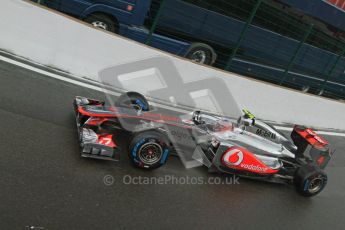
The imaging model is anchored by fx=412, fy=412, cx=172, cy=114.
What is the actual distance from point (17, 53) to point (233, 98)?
475cm

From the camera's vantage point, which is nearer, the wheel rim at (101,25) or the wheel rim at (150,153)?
the wheel rim at (150,153)

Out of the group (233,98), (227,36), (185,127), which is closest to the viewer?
(185,127)

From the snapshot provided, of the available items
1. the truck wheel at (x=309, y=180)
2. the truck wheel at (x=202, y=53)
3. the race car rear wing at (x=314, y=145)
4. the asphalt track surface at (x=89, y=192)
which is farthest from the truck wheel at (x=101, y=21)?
the truck wheel at (x=309, y=180)

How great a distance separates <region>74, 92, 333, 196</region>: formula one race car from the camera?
19.1ft

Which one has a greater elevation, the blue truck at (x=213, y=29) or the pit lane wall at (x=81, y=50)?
the blue truck at (x=213, y=29)

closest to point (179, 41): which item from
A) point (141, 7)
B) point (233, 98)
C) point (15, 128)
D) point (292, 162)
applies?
point (141, 7)

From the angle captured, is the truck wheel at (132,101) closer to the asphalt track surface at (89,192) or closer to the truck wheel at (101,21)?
the asphalt track surface at (89,192)

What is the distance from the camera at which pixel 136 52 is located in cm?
855

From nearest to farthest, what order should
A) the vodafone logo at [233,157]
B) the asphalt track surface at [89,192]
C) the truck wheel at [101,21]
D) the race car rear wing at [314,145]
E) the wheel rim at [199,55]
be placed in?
the asphalt track surface at [89,192] → the vodafone logo at [233,157] → the race car rear wing at [314,145] → the truck wheel at [101,21] → the wheel rim at [199,55]

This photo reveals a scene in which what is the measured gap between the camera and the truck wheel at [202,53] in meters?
10.8

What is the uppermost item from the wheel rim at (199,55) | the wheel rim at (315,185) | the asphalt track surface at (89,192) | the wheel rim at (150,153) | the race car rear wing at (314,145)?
the wheel rim at (199,55)

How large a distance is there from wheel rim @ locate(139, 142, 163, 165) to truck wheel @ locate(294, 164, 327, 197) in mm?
2494

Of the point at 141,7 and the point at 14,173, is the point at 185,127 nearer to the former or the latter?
the point at 14,173

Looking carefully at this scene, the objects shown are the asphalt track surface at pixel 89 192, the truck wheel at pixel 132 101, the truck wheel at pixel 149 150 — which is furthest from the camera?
the truck wheel at pixel 132 101
